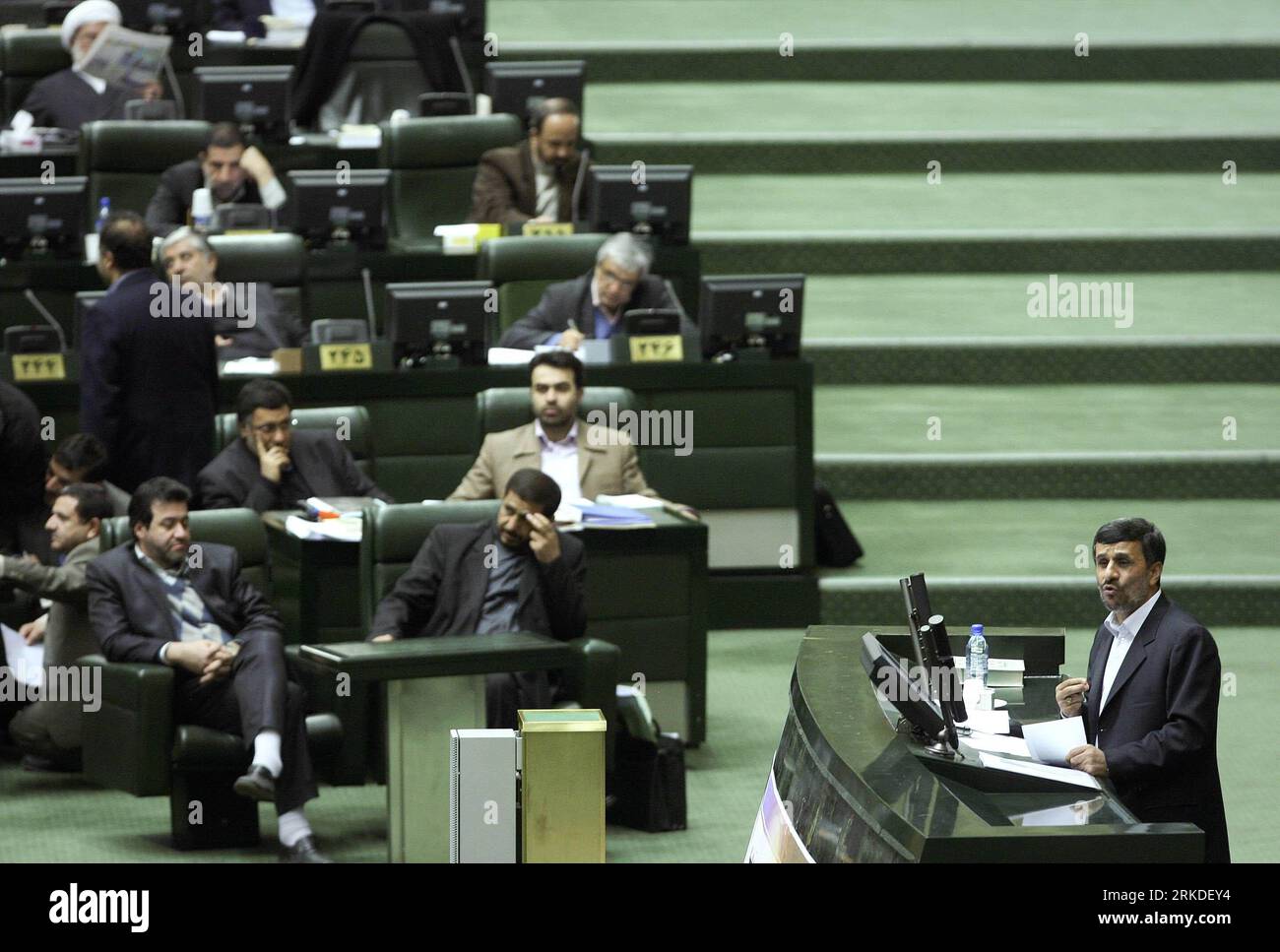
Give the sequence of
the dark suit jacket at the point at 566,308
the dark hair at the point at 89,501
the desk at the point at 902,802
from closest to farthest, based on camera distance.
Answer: the desk at the point at 902,802 < the dark hair at the point at 89,501 < the dark suit jacket at the point at 566,308

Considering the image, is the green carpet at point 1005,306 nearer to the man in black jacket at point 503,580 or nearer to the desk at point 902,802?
the man in black jacket at point 503,580

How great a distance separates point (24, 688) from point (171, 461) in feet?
3.53

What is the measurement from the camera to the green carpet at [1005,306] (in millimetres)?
9773

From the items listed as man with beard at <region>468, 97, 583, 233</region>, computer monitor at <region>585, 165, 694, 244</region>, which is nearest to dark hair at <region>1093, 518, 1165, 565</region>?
computer monitor at <region>585, 165, 694, 244</region>

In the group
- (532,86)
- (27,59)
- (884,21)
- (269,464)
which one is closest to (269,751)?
(269,464)

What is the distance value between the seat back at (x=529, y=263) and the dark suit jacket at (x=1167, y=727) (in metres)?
4.56

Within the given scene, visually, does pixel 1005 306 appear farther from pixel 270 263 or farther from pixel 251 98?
pixel 251 98

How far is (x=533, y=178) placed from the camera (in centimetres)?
969

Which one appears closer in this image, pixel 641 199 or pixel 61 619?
pixel 61 619

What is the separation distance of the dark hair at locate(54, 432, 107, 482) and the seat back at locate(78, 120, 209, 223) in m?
3.26

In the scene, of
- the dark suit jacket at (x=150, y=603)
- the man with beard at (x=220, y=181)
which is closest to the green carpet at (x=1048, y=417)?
the man with beard at (x=220, y=181)

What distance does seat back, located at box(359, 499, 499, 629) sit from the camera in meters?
6.70

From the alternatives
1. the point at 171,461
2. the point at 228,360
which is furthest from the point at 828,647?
the point at 228,360

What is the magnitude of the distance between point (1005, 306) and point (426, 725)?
4.92 metres
